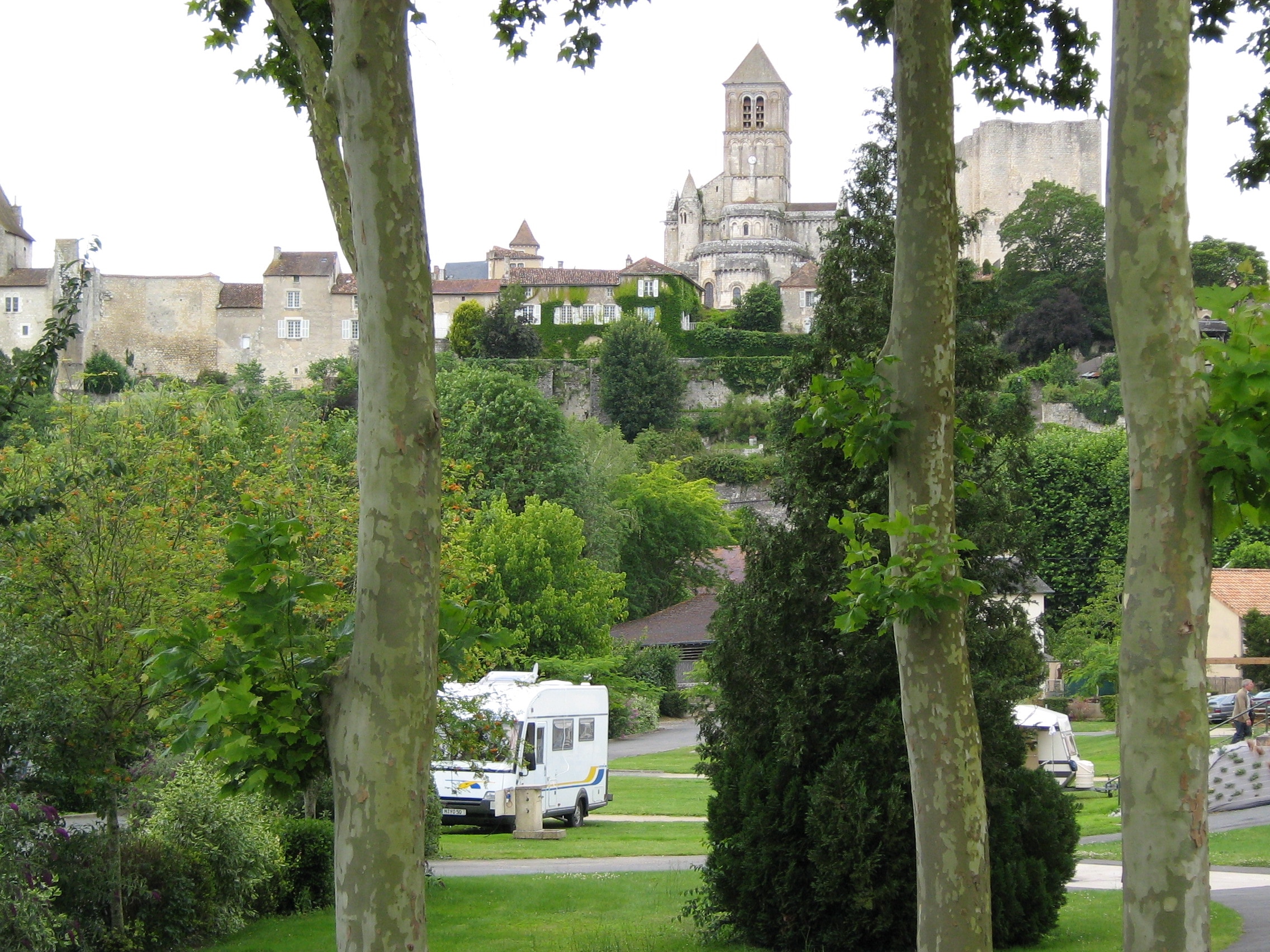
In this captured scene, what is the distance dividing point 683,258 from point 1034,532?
127701mm

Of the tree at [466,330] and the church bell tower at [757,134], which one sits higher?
the church bell tower at [757,134]

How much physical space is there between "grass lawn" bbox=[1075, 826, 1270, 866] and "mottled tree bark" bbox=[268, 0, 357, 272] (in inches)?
504

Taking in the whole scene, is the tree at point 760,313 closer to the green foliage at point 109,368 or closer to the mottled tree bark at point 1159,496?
the green foliage at point 109,368

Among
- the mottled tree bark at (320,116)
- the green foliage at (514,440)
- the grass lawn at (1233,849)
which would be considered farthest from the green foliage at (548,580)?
the mottled tree bark at (320,116)

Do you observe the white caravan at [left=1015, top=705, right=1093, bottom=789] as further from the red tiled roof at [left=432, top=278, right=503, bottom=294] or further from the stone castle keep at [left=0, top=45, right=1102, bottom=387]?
the red tiled roof at [left=432, top=278, right=503, bottom=294]

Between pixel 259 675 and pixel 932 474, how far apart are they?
11.1 ft

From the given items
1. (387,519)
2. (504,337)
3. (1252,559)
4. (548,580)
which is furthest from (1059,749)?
(504,337)

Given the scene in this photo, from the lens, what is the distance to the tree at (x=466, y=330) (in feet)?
305

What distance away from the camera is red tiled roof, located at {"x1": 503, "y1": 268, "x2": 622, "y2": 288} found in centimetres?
9844

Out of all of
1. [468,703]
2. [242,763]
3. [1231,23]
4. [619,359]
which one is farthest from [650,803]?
[619,359]

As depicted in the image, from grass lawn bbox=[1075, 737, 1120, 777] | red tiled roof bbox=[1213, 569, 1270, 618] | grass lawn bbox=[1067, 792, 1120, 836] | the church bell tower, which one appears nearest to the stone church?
the church bell tower

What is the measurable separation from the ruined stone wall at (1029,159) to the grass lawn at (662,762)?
290 feet

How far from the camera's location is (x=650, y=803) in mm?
26844

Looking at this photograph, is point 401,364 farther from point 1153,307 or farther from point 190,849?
point 190,849
